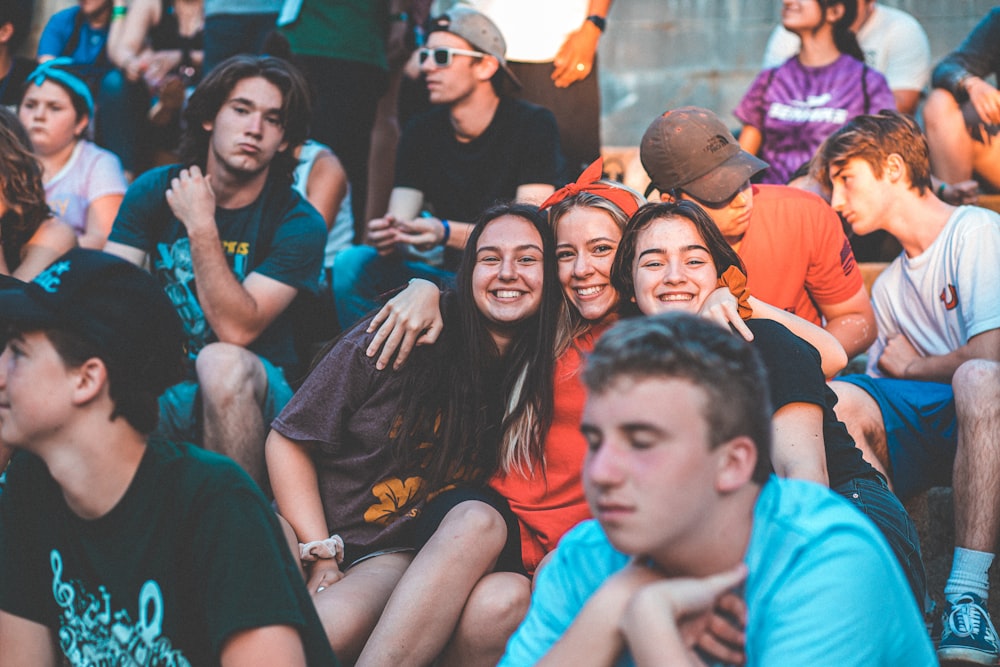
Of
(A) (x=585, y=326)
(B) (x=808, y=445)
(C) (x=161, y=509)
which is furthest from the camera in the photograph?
(A) (x=585, y=326)

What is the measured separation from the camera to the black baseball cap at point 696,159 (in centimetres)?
338

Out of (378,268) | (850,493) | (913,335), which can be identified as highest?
(378,268)

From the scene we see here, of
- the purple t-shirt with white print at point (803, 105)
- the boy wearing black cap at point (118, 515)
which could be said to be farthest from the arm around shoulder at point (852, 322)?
the boy wearing black cap at point (118, 515)

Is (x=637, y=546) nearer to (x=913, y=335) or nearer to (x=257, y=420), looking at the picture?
(x=257, y=420)

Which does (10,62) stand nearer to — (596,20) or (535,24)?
(535,24)

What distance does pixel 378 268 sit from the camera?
4.11 metres

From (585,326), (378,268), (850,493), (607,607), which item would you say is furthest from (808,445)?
(378,268)

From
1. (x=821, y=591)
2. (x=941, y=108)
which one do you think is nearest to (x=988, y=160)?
(x=941, y=108)

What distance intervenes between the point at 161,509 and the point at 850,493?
5.29 feet

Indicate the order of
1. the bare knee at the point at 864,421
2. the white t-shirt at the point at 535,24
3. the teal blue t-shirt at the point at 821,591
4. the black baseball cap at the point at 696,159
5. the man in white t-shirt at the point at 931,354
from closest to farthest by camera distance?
the teal blue t-shirt at the point at 821,591 → the man in white t-shirt at the point at 931,354 → the bare knee at the point at 864,421 → the black baseball cap at the point at 696,159 → the white t-shirt at the point at 535,24

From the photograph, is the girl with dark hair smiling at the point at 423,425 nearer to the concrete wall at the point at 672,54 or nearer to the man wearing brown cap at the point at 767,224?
the man wearing brown cap at the point at 767,224

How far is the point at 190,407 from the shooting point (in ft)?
11.5

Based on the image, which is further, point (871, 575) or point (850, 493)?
point (850, 493)

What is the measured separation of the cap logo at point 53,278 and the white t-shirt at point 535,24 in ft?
10.7
